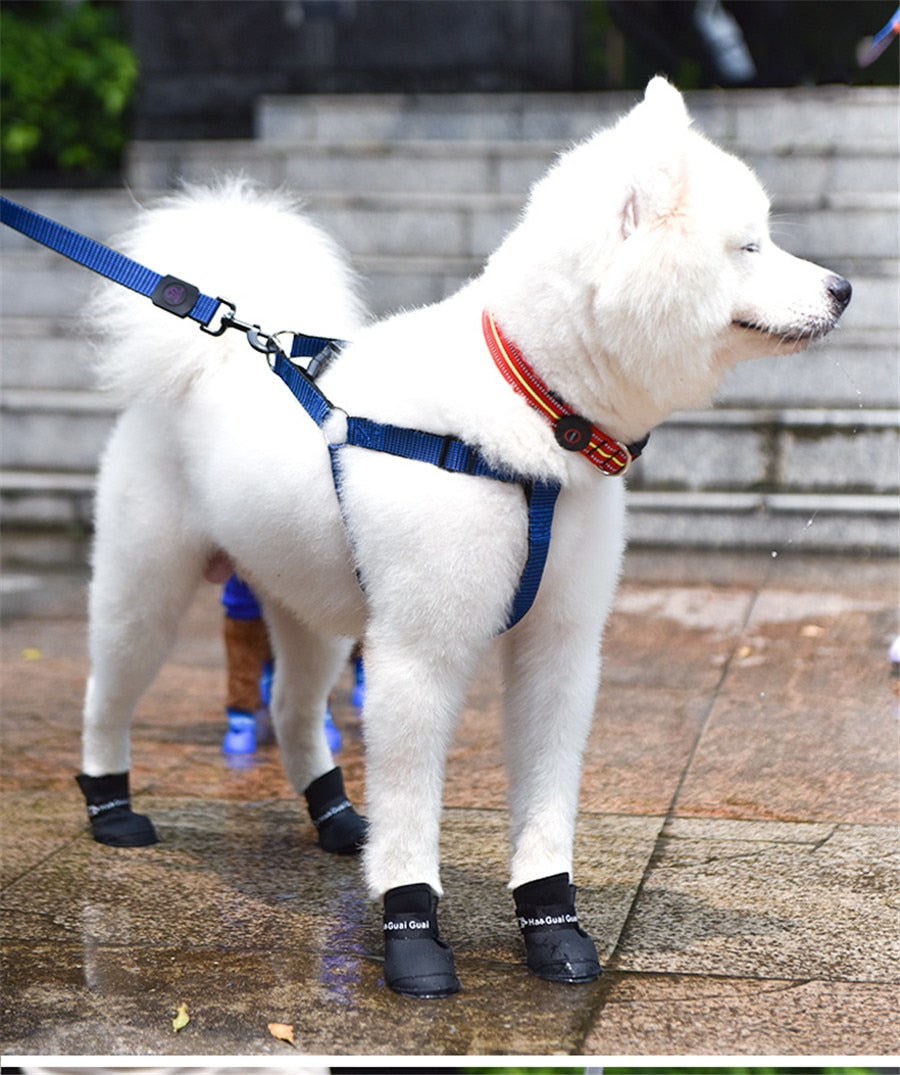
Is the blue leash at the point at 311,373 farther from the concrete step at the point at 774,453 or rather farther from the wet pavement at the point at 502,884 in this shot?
the concrete step at the point at 774,453

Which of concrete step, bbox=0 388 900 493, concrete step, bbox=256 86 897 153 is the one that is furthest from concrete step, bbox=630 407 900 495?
concrete step, bbox=256 86 897 153

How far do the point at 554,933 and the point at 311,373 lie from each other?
1.35 metres

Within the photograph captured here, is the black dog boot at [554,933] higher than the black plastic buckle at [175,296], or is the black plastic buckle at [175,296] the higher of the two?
the black plastic buckle at [175,296]

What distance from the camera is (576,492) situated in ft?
10.0

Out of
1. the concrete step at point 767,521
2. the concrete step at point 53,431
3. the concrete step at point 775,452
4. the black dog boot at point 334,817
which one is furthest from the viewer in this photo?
the concrete step at point 53,431

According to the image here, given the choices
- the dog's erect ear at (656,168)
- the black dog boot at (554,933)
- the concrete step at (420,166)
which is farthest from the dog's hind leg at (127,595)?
the concrete step at (420,166)

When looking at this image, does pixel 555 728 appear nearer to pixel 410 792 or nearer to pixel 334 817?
pixel 410 792

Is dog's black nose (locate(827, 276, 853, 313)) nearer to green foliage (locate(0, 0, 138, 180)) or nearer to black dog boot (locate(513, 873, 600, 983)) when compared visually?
black dog boot (locate(513, 873, 600, 983))

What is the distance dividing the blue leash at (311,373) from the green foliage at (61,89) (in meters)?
8.26

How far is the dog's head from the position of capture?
2.76 metres

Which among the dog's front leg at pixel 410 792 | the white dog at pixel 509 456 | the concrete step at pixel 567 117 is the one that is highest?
the concrete step at pixel 567 117

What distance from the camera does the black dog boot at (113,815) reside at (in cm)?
406

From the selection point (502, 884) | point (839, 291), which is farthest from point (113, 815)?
point (839, 291)

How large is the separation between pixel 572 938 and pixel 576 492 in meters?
0.96
